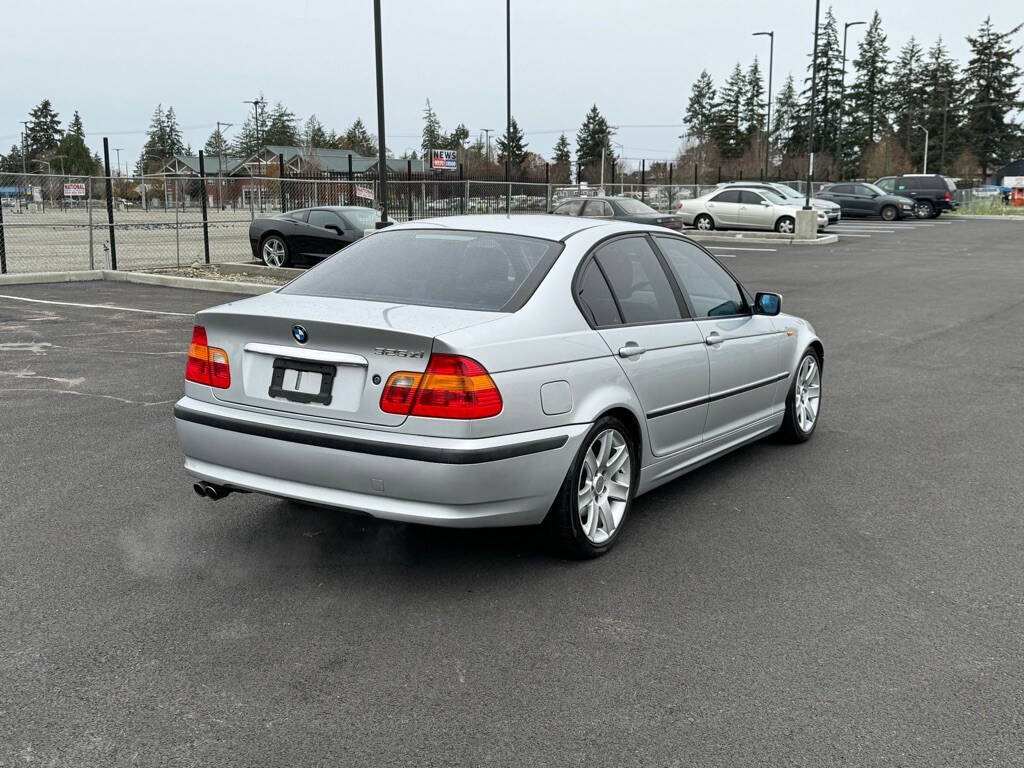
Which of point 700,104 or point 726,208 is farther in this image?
point 700,104

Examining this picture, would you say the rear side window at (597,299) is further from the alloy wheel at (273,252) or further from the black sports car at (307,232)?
the alloy wheel at (273,252)

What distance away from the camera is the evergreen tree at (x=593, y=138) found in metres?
127

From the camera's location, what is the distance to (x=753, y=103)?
114 meters

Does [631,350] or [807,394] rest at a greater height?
[631,350]

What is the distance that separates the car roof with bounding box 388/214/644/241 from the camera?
5.14 m

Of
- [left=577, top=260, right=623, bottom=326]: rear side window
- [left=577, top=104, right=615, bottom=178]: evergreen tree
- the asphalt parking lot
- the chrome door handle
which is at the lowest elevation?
the asphalt parking lot

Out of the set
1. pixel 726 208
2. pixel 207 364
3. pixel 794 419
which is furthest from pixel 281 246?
pixel 726 208

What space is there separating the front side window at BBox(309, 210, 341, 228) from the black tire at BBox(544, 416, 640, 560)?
16.6 metres

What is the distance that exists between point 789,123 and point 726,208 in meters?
86.1

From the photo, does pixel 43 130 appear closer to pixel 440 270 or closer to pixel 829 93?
pixel 829 93

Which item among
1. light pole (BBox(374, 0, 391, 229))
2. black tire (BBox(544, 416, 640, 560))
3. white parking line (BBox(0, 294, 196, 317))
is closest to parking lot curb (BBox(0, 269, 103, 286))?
white parking line (BBox(0, 294, 196, 317))

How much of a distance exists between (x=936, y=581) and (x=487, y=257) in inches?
100.0

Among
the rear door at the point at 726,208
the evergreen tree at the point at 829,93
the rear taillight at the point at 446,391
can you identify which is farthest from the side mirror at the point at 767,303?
the evergreen tree at the point at 829,93

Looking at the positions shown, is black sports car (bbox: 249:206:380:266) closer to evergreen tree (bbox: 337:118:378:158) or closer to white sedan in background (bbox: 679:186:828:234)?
white sedan in background (bbox: 679:186:828:234)
